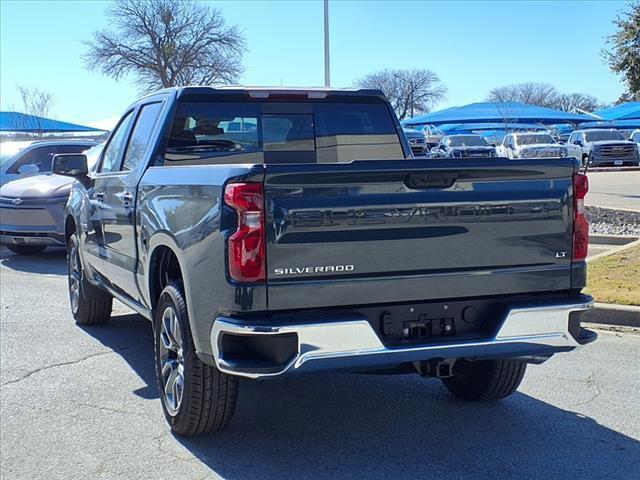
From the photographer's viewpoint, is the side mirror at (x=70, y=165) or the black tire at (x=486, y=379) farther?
the side mirror at (x=70, y=165)

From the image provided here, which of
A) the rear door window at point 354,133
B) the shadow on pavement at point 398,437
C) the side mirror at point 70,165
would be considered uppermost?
the rear door window at point 354,133

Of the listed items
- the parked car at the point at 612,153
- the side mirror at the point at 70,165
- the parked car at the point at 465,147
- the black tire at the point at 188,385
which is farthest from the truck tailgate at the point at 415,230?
the parked car at the point at 612,153

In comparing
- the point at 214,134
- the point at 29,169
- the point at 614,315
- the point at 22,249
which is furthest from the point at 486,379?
the point at 29,169

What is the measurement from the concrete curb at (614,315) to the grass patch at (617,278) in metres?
0.14

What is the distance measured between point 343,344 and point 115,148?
3.47 meters

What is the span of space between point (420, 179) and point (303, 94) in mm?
2006

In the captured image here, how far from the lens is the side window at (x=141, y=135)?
563 centimetres

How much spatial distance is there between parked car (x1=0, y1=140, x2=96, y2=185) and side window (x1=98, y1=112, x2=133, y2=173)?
747 centimetres

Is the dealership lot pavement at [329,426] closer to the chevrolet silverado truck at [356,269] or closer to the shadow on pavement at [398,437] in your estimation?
the shadow on pavement at [398,437]

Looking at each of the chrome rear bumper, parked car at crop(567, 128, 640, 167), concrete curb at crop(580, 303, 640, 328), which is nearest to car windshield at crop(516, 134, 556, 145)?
parked car at crop(567, 128, 640, 167)

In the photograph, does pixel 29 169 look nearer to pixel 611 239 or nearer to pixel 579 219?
pixel 611 239

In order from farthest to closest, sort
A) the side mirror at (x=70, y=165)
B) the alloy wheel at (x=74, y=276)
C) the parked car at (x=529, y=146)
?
the parked car at (x=529, y=146) < the alloy wheel at (x=74, y=276) < the side mirror at (x=70, y=165)

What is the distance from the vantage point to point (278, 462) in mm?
4281

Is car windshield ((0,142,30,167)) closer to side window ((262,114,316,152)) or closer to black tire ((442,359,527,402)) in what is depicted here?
side window ((262,114,316,152))
